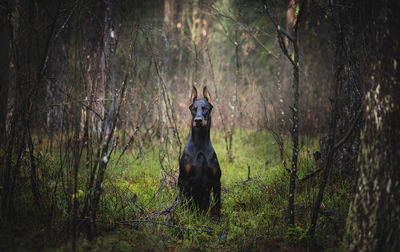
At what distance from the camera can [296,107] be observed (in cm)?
248

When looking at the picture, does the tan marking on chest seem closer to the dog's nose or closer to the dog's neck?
the dog's neck

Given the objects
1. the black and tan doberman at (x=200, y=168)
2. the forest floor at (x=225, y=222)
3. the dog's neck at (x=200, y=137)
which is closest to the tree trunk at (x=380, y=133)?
the forest floor at (x=225, y=222)

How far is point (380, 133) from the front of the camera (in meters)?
1.91

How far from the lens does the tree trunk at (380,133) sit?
72.4 inches

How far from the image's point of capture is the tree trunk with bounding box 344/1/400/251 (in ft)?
6.03

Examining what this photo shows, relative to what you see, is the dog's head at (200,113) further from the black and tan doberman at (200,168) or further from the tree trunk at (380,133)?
the tree trunk at (380,133)

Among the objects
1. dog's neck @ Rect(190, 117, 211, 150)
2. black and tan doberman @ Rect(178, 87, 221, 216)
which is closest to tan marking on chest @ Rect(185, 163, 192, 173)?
black and tan doberman @ Rect(178, 87, 221, 216)

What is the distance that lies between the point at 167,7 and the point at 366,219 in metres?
11.4

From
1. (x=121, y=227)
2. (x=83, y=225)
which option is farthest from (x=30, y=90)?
(x=121, y=227)

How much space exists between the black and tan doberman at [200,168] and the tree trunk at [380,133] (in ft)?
5.16

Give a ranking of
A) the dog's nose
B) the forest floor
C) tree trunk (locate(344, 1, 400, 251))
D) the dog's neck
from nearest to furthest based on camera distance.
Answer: tree trunk (locate(344, 1, 400, 251)) → the forest floor → the dog's nose → the dog's neck

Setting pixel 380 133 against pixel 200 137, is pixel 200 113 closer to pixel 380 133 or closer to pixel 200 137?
pixel 200 137

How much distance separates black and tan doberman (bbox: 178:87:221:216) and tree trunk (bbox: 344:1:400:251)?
1.57 m

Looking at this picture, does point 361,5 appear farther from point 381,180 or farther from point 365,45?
point 381,180
